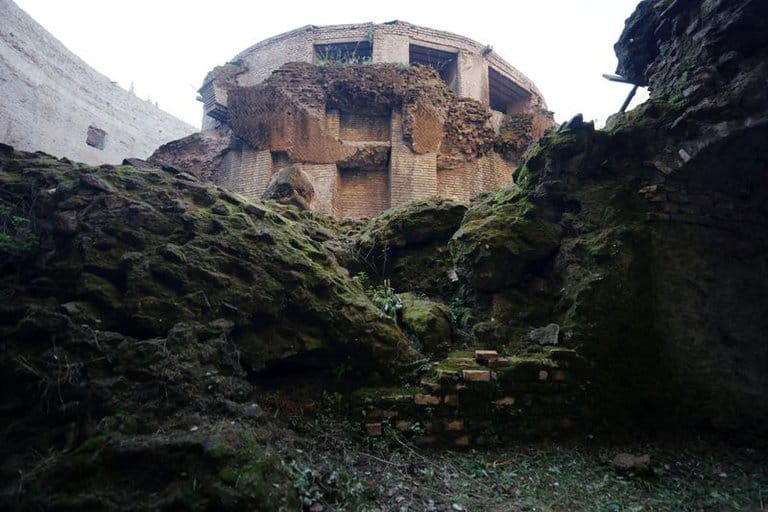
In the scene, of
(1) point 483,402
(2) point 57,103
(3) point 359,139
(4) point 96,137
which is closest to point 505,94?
(3) point 359,139

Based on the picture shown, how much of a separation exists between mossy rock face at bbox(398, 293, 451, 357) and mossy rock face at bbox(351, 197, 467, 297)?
2.83ft

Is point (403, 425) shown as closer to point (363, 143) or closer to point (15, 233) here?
point (15, 233)

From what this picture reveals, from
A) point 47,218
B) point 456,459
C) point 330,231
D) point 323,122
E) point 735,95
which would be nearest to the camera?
point 456,459

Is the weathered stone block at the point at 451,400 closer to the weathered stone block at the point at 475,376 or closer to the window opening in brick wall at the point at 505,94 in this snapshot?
the weathered stone block at the point at 475,376

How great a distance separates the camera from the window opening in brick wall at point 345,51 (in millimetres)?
15430

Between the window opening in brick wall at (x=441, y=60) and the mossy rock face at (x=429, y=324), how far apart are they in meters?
12.7

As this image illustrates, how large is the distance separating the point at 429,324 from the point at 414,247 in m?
1.83

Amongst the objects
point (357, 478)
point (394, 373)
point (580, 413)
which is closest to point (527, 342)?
point (580, 413)

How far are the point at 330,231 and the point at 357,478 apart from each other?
422 cm

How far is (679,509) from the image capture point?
2.96 metres

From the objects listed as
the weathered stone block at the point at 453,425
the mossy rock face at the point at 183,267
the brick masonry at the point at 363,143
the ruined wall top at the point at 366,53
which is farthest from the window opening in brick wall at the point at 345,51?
the weathered stone block at the point at 453,425

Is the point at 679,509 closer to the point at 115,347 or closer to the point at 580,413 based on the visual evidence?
the point at 580,413

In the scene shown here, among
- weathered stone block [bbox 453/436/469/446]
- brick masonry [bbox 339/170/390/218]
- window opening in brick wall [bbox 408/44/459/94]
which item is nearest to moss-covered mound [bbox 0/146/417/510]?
weathered stone block [bbox 453/436/469/446]

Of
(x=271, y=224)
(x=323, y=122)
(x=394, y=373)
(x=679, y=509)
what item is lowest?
(x=679, y=509)
